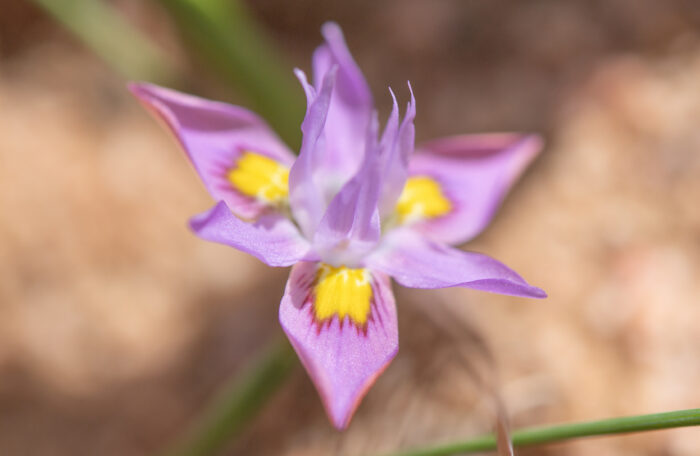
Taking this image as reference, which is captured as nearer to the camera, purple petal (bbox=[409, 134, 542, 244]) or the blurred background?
purple petal (bbox=[409, 134, 542, 244])

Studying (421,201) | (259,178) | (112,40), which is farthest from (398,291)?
(112,40)

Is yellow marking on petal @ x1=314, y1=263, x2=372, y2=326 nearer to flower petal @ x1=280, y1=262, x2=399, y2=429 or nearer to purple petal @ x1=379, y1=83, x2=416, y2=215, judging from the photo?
flower petal @ x1=280, y1=262, x2=399, y2=429

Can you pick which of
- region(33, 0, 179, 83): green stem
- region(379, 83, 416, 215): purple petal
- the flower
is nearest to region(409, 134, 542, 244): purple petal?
the flower

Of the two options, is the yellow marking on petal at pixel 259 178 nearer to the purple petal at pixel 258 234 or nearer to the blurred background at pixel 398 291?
the purple petal at pixel 258 234

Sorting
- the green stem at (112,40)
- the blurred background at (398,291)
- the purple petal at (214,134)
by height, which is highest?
the green stem at (112,40)

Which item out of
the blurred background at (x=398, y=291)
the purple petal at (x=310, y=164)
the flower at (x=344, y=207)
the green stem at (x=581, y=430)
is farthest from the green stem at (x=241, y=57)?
the green stem at (x=581, y=430)

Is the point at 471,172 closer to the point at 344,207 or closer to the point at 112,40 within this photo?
the point at 344,207

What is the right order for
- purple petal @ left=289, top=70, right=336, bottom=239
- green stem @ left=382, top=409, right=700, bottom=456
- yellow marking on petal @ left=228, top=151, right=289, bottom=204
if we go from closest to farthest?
green stem @ left=382, top=409, right=700, bottom=456
purple petal @ left=289, top=70, right=336, bottom=239
yellow marking on petal @ left=228, top=151, right=289, bottom=204
